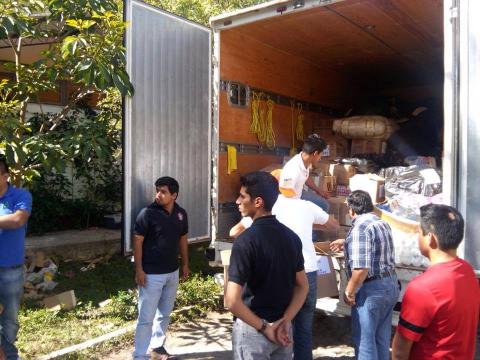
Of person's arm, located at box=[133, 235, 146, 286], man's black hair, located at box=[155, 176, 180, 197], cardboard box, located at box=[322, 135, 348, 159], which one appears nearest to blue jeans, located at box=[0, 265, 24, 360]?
person's arm, located at box=[133, 235, 146, 286]

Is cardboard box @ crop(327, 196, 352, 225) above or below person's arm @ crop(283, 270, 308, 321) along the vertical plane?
above

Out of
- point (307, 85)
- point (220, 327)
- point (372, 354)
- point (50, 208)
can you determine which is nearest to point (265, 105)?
point (307, 85)

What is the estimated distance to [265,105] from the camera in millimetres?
5133

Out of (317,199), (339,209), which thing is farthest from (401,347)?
(339,209)

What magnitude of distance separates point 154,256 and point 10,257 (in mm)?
984

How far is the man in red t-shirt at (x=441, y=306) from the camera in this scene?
173 centimetres

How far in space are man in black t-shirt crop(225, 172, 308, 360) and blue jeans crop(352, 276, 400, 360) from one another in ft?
2.94

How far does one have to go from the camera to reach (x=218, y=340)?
14.1 feet

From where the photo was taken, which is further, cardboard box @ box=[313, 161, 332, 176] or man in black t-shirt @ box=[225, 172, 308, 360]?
cardboard box @ box=[313, 161, 332, 176]

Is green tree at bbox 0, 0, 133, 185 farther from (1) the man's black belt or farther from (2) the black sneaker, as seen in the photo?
(1) the man's black belt

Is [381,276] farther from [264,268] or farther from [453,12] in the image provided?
[453,12]

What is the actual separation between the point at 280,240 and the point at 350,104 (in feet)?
17.1

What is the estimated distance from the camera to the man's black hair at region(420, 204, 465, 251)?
5.99 feet

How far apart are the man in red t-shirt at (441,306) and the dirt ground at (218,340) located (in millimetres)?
2301
